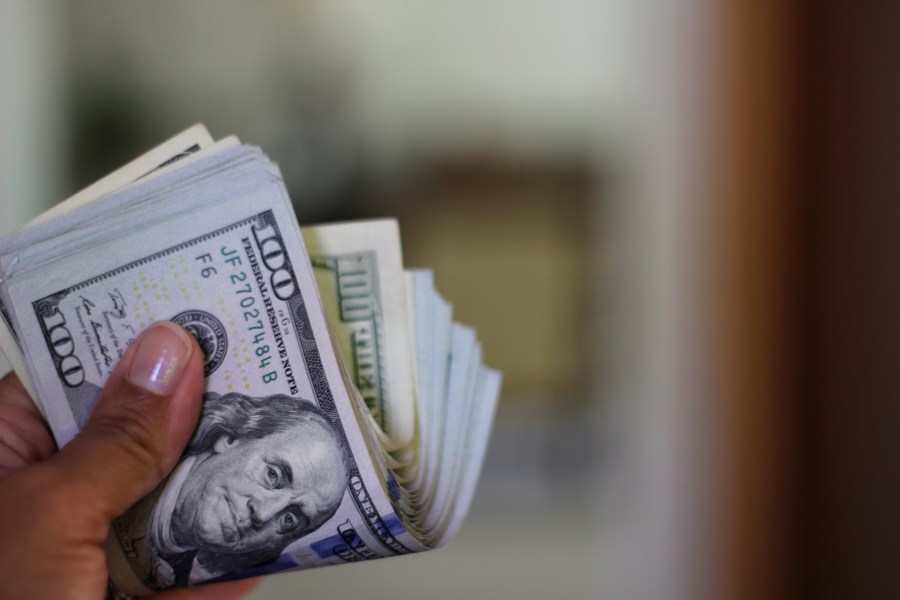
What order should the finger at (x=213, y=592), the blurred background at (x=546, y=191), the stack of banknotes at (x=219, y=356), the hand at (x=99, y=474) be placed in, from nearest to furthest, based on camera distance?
the hand at (x=99, y=474) < the stack of banknotes at (x=219, y=356) < the finger at (x=213, y=592) < the blurred background at (x=546, y=191)

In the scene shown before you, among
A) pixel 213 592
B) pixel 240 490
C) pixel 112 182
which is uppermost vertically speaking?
pixel 112 182

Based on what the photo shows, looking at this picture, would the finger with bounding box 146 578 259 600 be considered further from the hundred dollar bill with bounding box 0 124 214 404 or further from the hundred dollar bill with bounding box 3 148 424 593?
the hundred dollar bill with bounding box 0 124 214 404

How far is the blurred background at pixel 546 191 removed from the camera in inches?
59.4

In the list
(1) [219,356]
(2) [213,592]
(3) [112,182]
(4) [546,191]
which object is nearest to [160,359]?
(1) [219,356]

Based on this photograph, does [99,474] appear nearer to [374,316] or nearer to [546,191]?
[374,316]

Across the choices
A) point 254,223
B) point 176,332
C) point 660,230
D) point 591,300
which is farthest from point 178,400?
point 660,230

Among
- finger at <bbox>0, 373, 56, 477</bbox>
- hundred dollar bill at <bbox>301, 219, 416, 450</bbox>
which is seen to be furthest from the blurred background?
finger at <bbox>0, 373, 56, 477</bbox>

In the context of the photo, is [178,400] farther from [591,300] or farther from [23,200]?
[23,200]

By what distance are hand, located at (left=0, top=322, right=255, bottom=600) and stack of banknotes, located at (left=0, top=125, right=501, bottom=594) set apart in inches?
1.3

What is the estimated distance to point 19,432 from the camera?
2.23ft

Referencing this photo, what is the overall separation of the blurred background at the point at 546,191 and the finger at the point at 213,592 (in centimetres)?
75

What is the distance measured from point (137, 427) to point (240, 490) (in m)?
0.11

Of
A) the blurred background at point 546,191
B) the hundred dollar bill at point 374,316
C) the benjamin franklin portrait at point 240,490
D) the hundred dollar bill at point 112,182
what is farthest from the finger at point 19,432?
the blurred background at point 546,191

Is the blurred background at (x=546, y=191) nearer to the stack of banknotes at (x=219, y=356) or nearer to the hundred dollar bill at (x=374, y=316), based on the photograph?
the hundred dollar bill at (x=374, y=316)
